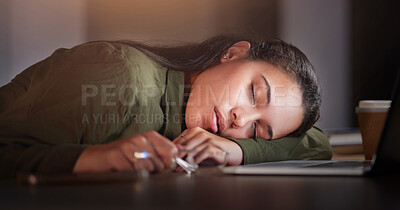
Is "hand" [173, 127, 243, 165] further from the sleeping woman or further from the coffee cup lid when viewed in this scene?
the coffee cup lid

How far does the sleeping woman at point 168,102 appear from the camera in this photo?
0.67 meters

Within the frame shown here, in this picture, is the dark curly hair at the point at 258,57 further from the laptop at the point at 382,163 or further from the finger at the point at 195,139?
the laptop at the point at 382,163

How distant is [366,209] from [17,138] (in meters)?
0.49

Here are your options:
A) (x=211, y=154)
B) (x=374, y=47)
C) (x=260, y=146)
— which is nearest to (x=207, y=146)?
(x=211, y=154)

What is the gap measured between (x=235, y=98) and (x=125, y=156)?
29cm

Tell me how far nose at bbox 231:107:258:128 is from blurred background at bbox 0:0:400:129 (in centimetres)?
14

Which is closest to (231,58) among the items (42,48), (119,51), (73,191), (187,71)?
(187,71)

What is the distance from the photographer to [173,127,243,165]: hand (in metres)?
0.73

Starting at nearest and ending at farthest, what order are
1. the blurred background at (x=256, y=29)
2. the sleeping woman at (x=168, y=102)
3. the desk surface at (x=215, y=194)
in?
the desk surface at (x=215, y=194)
the sleeping woman at (x=168, y=102)
the blurred background at (x=256, y=29)

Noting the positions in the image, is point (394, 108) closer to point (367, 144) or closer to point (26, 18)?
point (367, 144)

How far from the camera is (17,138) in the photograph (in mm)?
655

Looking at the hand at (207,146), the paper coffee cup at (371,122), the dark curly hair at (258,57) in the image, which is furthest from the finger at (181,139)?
the paper coffee cup at (371,122)

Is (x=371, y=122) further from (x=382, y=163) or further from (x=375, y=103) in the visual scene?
(x=382, y=163)

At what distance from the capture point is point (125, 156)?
1.86 feet
